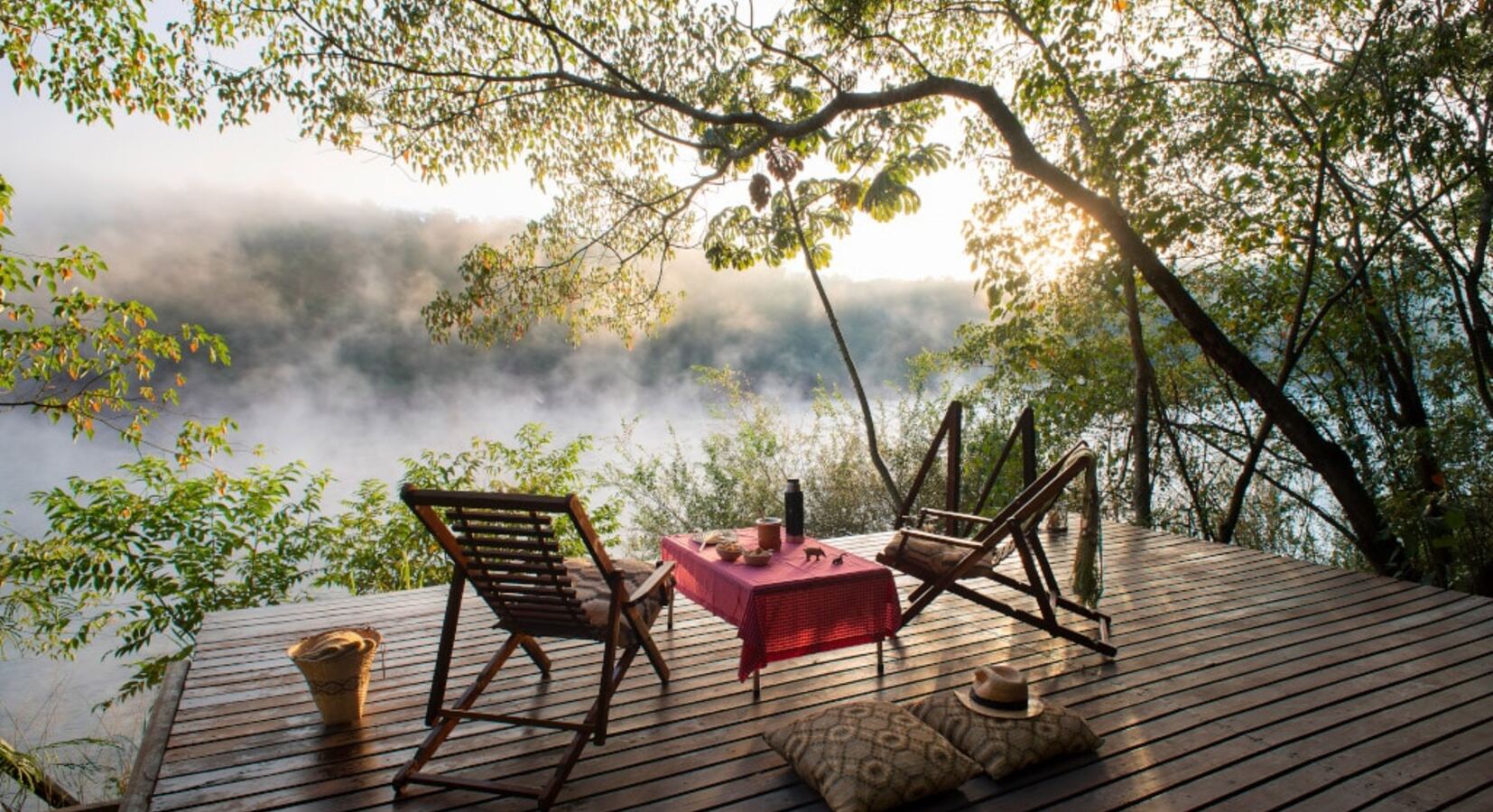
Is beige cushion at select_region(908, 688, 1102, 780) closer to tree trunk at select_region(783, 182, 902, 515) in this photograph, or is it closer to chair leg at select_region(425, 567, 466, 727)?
chair leg at select_region(425, 567, 466, 727)

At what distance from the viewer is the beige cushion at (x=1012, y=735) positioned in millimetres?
2436

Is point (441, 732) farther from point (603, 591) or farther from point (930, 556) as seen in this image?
point (930, 556)

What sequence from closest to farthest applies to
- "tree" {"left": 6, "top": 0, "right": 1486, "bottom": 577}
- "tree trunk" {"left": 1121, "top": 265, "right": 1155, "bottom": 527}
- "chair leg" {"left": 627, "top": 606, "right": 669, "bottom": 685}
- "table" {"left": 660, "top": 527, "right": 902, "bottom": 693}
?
1. "chair leg" {"left": 627, "top": 606, "right": 669, "bottom": 685}
2. "table" {"left": 660, "top": 527, "right": 902, "bottom": 693}
3. "tree" {"left": 6, "top": 0, "right": 1486, "bottom": 577}
4. "tree trunk" {"left": 1121, "top": 265, "right": 1155, "bottom": 527}

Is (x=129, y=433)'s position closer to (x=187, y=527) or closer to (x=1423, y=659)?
(x=187, y=527)

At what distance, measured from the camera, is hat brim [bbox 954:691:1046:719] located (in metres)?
2.55

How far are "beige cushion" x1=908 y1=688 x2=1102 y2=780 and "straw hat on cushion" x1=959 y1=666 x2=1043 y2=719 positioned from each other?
20 mm

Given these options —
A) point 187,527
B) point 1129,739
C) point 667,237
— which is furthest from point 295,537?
point 1129,739

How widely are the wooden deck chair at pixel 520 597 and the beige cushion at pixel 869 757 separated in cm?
60

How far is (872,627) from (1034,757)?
0.82 metres

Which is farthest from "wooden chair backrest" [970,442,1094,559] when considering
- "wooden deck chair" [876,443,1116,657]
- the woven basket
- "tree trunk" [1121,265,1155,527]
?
"tree trunk" [1121,265,1155,527]

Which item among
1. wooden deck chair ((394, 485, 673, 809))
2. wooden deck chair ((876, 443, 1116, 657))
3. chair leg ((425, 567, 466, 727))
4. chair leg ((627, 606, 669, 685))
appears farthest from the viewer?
wooden deck chair ((876, 443, 1116, 657))

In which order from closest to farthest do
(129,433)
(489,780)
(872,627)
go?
1. (489,780)
2. (872,627)
3. (129,433)

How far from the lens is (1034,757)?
246 centimetres

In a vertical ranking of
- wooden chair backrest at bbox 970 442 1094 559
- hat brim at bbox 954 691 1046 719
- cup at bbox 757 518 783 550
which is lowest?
hat brim at bbox 954 691 1046 719
